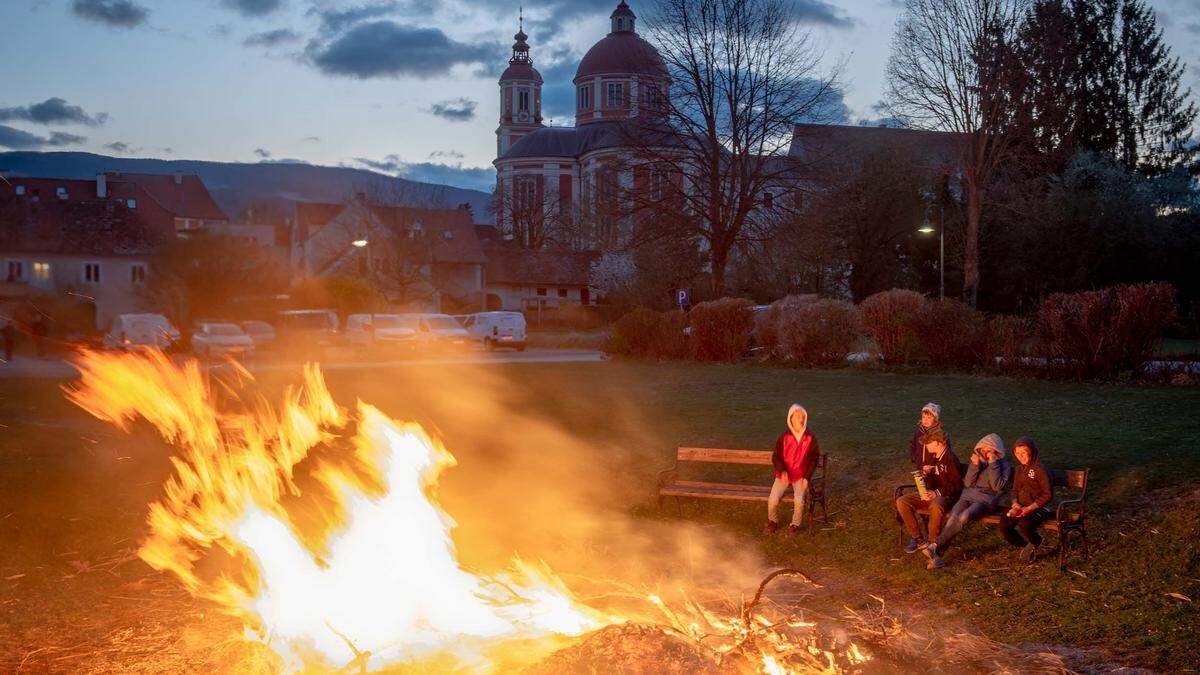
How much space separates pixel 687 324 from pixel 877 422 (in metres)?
12.9

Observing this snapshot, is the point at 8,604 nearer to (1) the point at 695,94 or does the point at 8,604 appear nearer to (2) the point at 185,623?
(2) the point at 185,623

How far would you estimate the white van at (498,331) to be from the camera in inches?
1534

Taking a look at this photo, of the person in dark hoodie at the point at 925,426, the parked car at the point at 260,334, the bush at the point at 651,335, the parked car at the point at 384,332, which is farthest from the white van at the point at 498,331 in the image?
the person in dark hoodie at the point at 925,426

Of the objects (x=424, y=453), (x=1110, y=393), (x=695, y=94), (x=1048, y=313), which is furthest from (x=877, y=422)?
(x=695, y=94)

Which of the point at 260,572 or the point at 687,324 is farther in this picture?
the point at 687,324

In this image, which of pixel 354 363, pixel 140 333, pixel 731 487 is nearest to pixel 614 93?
pixel 140 333

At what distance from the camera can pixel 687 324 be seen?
28062mm

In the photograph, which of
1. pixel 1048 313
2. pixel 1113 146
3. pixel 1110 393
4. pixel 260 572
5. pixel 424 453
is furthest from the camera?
pixel 1113 146

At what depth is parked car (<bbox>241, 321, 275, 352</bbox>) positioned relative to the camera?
3897cm

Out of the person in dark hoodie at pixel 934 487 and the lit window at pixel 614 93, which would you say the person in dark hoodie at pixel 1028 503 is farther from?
the lit window at pixel 614 93

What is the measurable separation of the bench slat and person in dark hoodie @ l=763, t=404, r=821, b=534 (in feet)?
2.36

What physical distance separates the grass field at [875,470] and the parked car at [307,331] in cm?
1608

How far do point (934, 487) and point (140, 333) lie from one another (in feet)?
101

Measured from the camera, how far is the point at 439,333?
37812 millimetres
